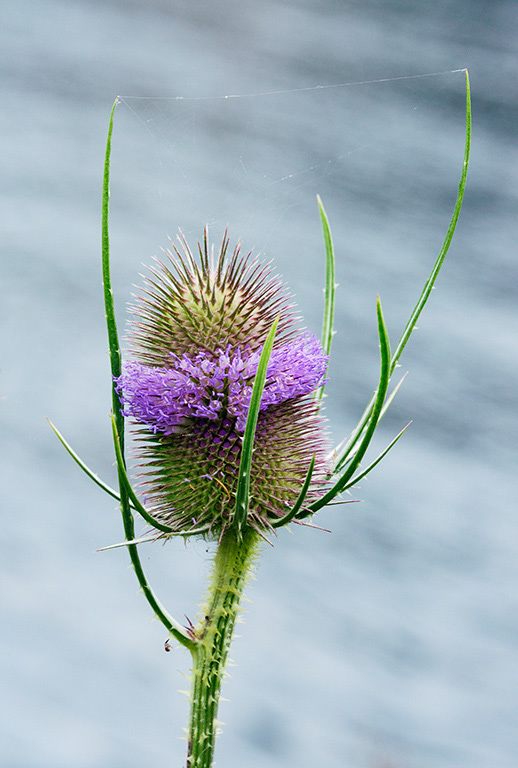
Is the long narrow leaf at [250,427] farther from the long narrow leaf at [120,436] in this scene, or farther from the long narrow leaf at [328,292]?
the long narrow leaf at [328,292]

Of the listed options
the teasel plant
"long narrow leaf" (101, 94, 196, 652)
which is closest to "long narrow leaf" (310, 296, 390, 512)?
the teasel plant

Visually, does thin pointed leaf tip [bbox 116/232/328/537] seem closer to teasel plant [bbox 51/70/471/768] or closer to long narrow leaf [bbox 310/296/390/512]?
teasel plant [bbox 51/70/471/768]

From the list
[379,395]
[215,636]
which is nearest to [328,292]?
[379,395]

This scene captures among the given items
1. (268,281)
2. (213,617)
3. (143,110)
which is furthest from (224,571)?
(143,110)

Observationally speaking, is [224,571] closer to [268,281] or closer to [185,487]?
[185,487]

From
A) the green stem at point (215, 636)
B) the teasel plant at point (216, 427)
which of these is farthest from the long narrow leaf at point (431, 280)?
the green stem at point (215, 636)

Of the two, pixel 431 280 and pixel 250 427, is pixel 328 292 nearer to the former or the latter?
pixel 431 280
